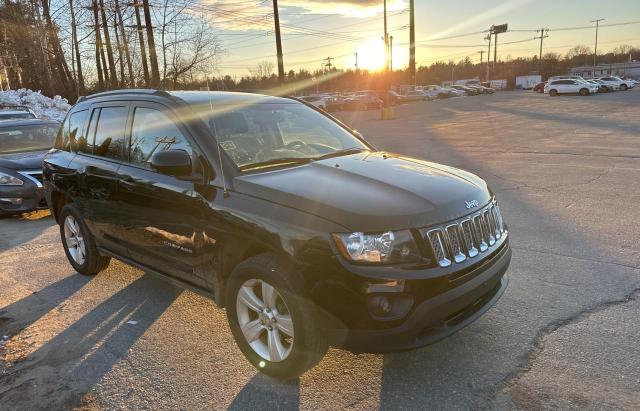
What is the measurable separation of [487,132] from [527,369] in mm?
16817

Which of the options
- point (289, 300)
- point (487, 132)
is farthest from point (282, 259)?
point (487, 132)

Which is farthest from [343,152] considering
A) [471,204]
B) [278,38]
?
[278,38]

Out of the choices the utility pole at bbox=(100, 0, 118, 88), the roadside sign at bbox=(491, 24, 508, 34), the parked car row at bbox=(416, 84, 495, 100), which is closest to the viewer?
the utility pole at bbox=(100, 0, 118, 88)

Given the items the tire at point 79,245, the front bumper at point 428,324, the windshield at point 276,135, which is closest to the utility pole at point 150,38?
the tire at point 79,245

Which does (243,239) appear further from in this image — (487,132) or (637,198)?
(487,132)

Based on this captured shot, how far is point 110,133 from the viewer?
177 inches

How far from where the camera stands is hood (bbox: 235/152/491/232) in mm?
2748

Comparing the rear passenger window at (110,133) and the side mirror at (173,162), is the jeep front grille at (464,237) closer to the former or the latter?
the side mirror at (173,162)

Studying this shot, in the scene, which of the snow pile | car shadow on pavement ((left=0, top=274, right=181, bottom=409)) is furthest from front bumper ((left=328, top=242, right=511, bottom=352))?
the snow pile

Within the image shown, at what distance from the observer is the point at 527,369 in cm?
304

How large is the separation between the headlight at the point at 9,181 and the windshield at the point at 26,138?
1322mm

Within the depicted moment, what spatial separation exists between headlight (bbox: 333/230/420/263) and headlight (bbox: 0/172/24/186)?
738cm

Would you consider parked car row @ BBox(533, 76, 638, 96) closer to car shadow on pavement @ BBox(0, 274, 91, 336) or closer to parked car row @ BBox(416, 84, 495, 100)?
parked car row @ BBox(416, 84, 495, 100)

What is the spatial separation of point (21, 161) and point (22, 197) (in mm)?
798
